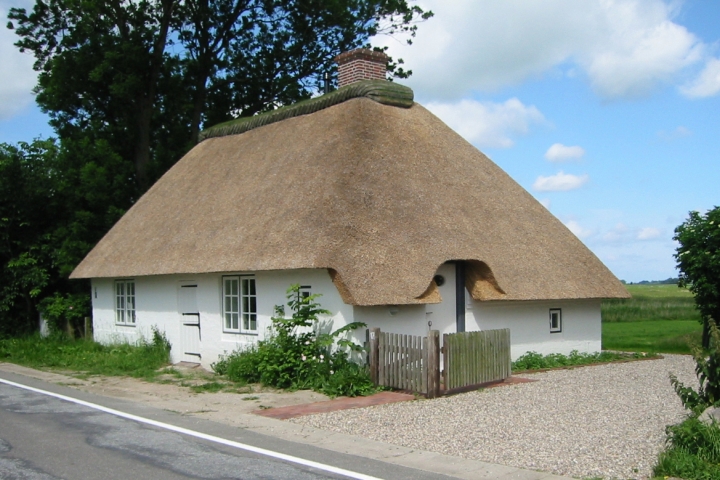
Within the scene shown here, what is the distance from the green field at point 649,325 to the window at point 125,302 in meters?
14.5

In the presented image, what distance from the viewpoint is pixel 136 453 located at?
27.5 ft

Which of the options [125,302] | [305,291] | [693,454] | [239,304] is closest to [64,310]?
[125,302]

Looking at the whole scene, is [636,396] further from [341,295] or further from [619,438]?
[341,295]

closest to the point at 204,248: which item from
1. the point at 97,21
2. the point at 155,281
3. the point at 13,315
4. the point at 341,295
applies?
the point at 155,281

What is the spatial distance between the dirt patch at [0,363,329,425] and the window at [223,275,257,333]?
1.27m

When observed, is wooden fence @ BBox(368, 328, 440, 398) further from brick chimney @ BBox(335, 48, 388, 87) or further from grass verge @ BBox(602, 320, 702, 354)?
brick chimney @ BBox(335, 48, 388, 87)

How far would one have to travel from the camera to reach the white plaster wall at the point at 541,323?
52.7 ft

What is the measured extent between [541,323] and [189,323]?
853 centimetres

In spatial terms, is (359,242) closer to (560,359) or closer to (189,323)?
(189,323)

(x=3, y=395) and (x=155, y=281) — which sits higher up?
(x=155, y=281)

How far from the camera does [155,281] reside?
19.3 metres

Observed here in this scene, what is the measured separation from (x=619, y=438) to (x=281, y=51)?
25262 millimetres

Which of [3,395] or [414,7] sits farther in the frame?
[414,7]

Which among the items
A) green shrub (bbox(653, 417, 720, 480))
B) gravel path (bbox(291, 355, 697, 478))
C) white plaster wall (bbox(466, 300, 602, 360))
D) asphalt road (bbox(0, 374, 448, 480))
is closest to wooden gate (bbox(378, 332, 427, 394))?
gravel path (bbox(291, 355, 697, 478))
